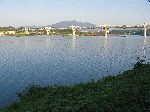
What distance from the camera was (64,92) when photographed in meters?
26.4

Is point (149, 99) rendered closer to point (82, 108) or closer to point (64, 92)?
point (82, 108)

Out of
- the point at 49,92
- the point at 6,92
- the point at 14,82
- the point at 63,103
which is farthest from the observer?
the point at 14,82

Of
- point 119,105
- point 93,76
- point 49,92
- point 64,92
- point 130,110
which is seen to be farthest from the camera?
point 93,76

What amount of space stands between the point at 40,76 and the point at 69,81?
283 inches

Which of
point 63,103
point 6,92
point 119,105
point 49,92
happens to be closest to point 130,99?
point 119,105

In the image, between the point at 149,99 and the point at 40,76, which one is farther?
the point at 40,76

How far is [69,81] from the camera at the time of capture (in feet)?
146

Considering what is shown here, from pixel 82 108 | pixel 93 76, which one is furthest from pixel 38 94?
pixel 93 76

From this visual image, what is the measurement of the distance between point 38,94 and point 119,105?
41.3 ft

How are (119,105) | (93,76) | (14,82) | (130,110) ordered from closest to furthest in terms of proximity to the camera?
(130,110), (119,105), (14,82), (93,76)

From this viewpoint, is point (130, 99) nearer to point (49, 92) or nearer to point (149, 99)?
point (149, 99)

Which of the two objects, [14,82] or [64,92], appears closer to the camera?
[64,92]

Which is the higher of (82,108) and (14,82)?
(82,108)

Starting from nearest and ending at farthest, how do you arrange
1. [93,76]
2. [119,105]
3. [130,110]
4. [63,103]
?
[130,110] → [119,105] → [63,103] → [93,76]
